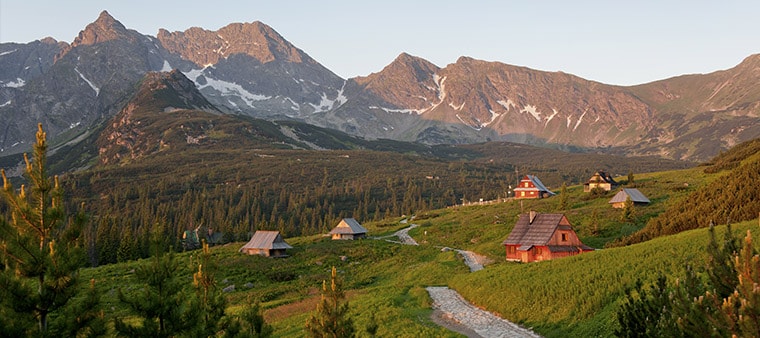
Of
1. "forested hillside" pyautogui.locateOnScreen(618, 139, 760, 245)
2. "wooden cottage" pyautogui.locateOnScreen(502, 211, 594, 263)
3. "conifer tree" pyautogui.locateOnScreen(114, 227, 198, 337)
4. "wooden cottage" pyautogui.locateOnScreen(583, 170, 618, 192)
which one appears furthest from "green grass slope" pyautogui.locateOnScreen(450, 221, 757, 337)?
"wooden cottage" pyautogui.locateOnScreen(583, 170, 618, 192)

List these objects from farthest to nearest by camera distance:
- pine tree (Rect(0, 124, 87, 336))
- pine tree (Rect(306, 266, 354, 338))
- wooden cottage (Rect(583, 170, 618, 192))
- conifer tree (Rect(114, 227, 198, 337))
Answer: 1. wooden cottage (Rect(583, 170, 618, 192))
2. pine tree (Rect(306, 266, 354, 338))
3. conifer tree (Rect(114, 227, 198, 337))
4. pine tree (Rect(0, 124, 87, 336))

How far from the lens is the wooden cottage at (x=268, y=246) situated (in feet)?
261

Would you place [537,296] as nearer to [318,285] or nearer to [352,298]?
[352,298]

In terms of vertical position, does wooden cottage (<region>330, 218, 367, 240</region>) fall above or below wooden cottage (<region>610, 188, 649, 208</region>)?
below

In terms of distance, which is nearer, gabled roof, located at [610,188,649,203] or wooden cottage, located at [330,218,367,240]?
gabled roof, located at [610,188,649,203]

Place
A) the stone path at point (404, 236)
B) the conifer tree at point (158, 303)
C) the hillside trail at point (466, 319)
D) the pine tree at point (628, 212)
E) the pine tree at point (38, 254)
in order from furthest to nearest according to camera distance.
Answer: the stone path at point (404, 236) < the pine tree at point (628, 212) < the hillside trail at point (466, 319) < the conifer tree at point (158, 303) < the pine tree at point (38, 254)

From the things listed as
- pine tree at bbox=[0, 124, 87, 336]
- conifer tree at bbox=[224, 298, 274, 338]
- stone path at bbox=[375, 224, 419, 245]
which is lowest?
stone path at bbox=[375, 224, 419, 245]

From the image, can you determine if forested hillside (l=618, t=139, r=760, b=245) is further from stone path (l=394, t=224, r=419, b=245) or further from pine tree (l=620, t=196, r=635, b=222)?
stone path (l=394, t=224, r=419, b=245)

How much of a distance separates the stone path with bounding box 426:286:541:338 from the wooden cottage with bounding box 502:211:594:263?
18080mm

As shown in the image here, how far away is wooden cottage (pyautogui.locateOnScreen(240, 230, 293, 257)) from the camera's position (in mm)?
79625

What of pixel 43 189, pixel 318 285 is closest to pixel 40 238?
pixel 43 189

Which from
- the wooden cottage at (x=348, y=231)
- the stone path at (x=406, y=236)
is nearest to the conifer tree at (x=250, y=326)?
the stone path at (x=406, y=236)

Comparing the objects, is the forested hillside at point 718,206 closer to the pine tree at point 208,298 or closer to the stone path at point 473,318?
the stone path at point 473,318

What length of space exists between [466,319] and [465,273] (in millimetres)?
19832
